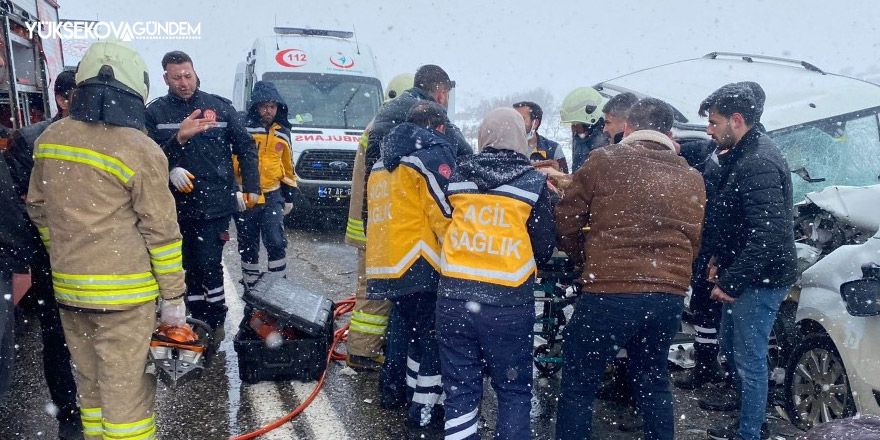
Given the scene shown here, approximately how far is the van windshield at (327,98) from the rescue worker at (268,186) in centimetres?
369

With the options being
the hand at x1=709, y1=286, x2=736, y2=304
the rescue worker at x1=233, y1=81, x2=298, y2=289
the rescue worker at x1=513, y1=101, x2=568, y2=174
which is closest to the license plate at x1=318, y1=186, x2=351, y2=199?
the rescue worker at x1=233, y1=81, x2=298, y2=289

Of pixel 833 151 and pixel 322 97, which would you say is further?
pixel 322 97

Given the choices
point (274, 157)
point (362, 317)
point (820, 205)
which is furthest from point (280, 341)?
point (820, 205)

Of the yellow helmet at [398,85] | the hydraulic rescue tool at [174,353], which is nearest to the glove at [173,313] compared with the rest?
the hydraulic rescue tool at [174,353]

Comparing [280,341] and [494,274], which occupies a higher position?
[494,274]

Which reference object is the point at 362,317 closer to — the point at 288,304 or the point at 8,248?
the point at 288,304

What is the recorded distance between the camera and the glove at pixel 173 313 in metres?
2.98

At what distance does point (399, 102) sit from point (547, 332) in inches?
73.4

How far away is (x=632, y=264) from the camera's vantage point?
2986 millimetres

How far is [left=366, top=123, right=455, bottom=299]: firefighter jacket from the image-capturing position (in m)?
3.41

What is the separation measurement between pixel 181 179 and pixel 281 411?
1.68 metres

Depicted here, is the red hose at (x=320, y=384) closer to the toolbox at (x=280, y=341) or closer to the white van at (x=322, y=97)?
the toolbox at (x=280, y=341)

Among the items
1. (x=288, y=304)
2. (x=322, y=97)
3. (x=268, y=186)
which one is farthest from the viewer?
(x=322, y=97)

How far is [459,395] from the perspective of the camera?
3068 mm
